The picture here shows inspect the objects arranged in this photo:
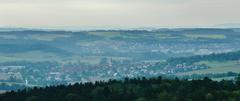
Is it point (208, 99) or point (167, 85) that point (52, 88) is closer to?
point (167, 85)

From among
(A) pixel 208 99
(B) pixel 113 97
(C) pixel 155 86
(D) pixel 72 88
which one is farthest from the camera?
(D) pixel 72 88

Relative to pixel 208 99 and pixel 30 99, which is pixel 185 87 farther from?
pixel 30 99

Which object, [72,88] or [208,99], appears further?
[72,88]

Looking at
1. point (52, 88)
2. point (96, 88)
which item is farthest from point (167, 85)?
point (52, 88)

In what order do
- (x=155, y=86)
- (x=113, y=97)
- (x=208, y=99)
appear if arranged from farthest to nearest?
(x=155, y=86)
(x=113, y=97)
(x=208, y=99)

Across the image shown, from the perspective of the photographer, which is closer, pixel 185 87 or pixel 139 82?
pixel 185 87

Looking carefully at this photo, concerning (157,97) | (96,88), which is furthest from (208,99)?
(96,88)
